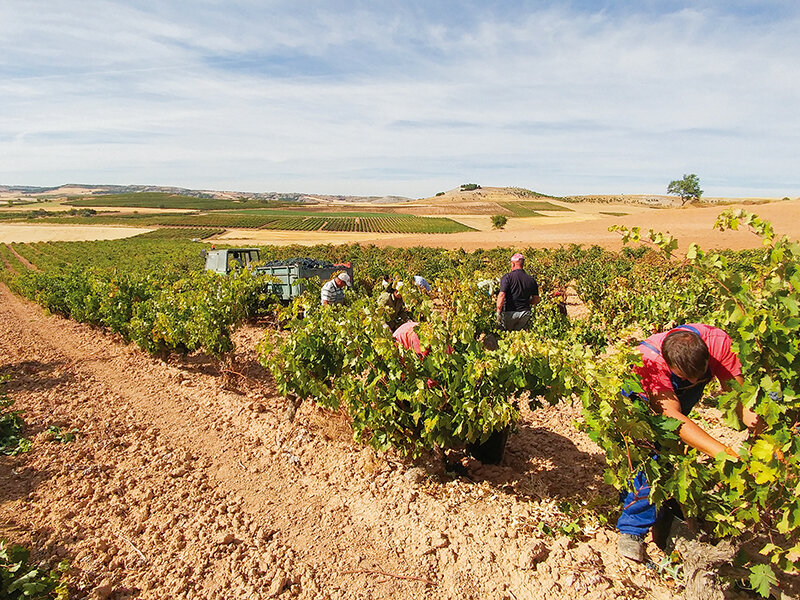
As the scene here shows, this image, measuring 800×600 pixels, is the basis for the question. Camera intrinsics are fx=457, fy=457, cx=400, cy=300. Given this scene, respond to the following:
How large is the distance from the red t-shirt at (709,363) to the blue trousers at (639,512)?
0.62 metres

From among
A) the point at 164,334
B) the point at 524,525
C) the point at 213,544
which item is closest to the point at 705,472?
the point at 524,525

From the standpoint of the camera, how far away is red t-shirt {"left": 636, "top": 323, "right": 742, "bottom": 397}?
261 cm

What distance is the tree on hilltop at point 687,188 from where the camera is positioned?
81.2 meters

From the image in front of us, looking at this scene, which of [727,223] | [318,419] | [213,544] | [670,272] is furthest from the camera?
[670,272]

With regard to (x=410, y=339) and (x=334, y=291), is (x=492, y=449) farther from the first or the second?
(x=334, y=291)

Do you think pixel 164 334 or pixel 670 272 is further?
pixel 670 272

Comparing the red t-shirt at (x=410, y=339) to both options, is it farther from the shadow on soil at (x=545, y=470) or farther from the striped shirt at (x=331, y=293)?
the striped shirt at (x=331, y=293)

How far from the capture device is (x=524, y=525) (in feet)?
10.8

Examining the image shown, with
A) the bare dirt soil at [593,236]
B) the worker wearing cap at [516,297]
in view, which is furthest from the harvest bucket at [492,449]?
the bare dirt soil at [593,236]

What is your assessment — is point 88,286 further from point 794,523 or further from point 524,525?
point 794,523

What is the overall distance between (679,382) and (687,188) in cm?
9562

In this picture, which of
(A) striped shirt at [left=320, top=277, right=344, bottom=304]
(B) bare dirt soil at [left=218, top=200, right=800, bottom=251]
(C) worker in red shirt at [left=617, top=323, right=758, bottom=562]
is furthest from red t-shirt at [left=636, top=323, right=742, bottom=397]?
(B) bare dirt soil at [left=218, top=200, right=800, bottom=251]

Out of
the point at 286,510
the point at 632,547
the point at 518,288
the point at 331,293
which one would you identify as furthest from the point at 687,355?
the point at 331,293

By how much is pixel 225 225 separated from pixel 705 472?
75.6 metres
